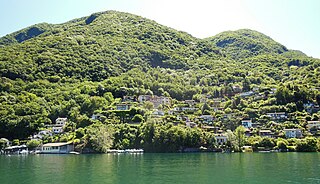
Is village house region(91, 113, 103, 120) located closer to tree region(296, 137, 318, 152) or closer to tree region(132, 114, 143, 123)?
tree region(132, 114, 143, 123)

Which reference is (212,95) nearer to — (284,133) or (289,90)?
(289,90)

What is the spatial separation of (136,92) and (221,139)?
5663 centimetres

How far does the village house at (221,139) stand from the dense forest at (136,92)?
66.2 inches

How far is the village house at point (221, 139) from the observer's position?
256 ft

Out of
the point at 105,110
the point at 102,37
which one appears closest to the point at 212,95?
the point at 105,110

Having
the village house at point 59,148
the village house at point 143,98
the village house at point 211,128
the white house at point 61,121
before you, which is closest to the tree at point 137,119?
the village house at point 211,128

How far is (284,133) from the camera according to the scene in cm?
8350

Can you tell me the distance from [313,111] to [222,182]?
82.2 m

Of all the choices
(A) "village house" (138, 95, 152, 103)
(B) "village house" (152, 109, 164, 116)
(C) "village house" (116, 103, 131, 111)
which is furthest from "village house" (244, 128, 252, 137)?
(A) "village house" (138, 95, 152, 103)

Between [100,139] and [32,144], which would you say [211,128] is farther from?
[32,144]

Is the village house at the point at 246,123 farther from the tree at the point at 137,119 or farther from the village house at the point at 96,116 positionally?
the village house at the point at 96,116


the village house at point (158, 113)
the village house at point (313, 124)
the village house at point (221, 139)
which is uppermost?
the village house at point (158, 113)

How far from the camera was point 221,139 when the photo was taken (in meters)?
79.7

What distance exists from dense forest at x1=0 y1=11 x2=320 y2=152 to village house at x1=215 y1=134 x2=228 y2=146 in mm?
1681
